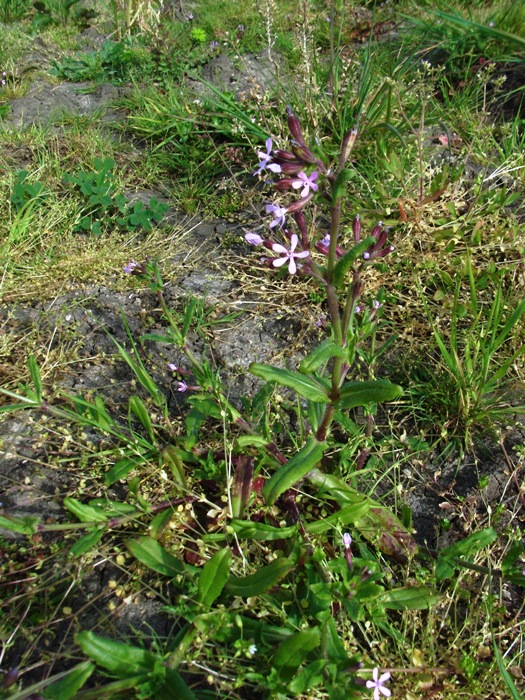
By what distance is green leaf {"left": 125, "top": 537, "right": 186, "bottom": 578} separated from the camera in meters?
1.80

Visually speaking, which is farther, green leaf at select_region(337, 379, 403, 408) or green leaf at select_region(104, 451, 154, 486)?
green leaf at select_region(104, 451, 154, 486)

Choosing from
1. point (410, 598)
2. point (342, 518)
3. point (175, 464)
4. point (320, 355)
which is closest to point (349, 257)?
point (320, 355)

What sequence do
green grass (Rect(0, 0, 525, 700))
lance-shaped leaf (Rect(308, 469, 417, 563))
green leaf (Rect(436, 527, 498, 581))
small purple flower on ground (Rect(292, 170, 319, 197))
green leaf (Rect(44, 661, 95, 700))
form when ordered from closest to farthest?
green leaf (Rect(44, 661, 95, 700)) → small purple flower on ground (Rect(292, 170, 319, 197)) → green grass (Rect(0, 0, 525, 700)) → green leaf (Rect(436, 527, 498, 581)) → lance-shaped leaf (Rect(308, 469, 417, 563))

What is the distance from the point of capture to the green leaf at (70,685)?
4.74 feet

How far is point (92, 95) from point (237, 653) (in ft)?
14.2

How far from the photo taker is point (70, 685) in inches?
57.2

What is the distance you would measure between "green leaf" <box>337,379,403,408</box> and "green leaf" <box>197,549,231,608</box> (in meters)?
0.63

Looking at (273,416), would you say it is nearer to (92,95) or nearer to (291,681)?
(291,681)

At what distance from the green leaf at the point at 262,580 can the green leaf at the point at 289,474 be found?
0.20 meters

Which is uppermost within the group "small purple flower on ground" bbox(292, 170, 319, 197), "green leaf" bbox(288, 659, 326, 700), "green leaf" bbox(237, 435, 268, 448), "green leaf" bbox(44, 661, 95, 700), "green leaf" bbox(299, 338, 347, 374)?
"small purple flower on ground" bbox(292, 170, 319, 197)

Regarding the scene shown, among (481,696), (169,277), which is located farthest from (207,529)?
(169,277)

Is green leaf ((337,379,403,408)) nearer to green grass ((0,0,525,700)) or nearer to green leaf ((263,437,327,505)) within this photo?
green grass ((0,0,525,700))

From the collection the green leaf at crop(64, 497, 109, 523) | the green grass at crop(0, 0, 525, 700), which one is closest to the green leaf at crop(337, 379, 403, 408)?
the green grass at crop(0, 0, 525, 700)

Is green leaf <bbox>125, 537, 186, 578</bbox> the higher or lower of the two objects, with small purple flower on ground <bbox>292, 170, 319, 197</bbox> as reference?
lower
